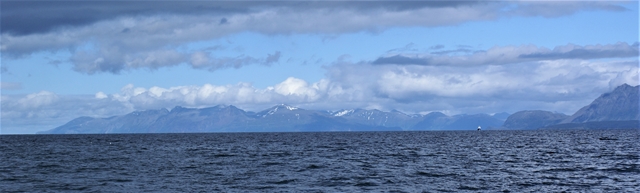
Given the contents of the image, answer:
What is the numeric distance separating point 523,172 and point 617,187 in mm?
13671

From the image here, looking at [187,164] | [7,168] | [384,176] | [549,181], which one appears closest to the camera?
[549,181]

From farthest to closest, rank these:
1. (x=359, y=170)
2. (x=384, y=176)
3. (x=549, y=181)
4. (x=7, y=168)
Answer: (x=7, y=168) → (x=359, y=170) → (x=384, y=176) → (x=549, y=181)

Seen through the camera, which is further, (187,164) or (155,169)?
(187,164)

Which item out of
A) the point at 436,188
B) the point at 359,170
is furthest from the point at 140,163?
the point at 436,188

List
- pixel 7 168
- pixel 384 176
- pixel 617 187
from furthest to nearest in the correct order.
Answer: pixel 7 168 < pixel 384 176 < pixel 617 187

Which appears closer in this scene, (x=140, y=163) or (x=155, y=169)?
(x=155, y=169)

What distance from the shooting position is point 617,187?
176 ft

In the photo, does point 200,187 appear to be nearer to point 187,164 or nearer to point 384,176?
point 384,176

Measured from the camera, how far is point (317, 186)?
5544 centimetres

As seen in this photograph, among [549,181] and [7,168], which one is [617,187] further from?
[7,168]

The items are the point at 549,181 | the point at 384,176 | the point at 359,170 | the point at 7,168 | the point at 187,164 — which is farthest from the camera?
the point at 187,164

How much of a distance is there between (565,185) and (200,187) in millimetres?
30773

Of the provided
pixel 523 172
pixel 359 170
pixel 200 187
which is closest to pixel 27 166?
pixel 200 187

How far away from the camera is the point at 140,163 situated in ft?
273
